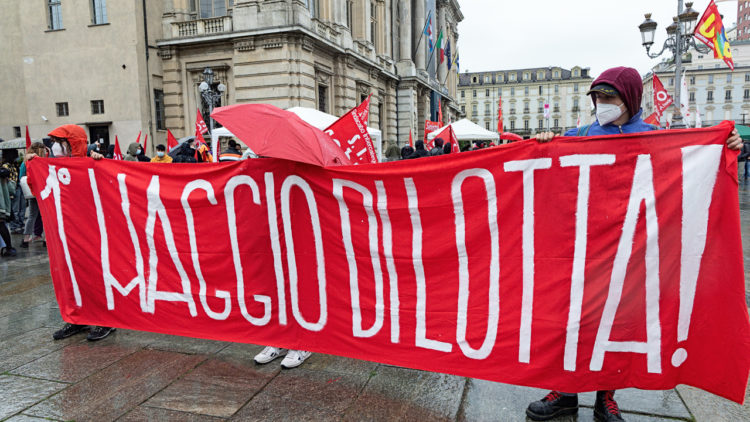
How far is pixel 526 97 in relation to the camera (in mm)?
111875

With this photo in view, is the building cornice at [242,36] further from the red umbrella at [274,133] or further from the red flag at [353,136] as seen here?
the red umbrella at [274,133]

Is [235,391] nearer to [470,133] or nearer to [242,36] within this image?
[470,133]

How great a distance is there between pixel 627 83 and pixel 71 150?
16.0ft

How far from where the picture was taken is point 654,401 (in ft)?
10.0

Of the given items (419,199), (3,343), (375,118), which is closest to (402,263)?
(419,199)

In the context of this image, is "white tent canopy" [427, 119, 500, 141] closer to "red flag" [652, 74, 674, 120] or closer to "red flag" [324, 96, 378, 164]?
"red flag" [652, 74, 674, 120]

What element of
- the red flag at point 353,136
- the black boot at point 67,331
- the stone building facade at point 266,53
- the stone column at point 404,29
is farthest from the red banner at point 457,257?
the stone column at point 404,29

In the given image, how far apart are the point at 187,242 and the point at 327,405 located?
1.81 metres

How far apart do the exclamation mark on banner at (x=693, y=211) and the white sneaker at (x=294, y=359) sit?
261 cm

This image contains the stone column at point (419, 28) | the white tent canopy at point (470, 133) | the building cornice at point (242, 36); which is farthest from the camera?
the stone column at point (419, 28)

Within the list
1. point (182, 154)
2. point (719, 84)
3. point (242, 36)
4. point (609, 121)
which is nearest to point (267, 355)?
point (609, 121)

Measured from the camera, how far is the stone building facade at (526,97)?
109m

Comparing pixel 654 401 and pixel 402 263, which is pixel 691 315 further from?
pixel 402 263

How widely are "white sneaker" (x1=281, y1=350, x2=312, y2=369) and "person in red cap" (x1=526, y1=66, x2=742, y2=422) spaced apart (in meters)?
1.75
